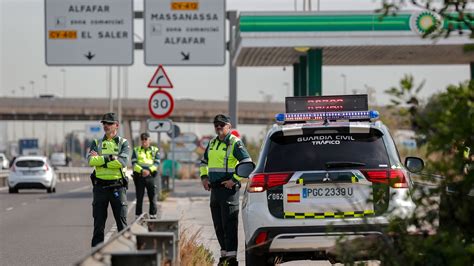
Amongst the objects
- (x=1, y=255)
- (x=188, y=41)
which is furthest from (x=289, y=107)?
(x=188, y=41)

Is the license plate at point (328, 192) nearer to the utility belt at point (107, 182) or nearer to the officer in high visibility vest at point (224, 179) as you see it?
the officer in high visibility vest at point (224, 179)

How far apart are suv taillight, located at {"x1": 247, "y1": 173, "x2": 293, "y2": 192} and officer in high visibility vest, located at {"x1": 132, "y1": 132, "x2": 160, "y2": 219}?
37.6 ft

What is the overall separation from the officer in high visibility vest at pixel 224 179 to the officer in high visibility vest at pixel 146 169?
29.9 feet

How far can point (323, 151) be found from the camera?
36.3 feet

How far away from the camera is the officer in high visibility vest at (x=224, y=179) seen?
13102 mm

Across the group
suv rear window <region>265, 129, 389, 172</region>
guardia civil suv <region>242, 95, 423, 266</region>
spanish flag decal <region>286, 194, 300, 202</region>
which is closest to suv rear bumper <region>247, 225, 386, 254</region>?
guardia civil suv <region>242, 95, 423, 266</region>

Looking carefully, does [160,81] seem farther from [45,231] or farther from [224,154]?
[224,154]

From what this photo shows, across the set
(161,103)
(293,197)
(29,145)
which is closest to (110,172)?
(293,197)

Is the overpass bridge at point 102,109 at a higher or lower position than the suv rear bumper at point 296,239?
higher

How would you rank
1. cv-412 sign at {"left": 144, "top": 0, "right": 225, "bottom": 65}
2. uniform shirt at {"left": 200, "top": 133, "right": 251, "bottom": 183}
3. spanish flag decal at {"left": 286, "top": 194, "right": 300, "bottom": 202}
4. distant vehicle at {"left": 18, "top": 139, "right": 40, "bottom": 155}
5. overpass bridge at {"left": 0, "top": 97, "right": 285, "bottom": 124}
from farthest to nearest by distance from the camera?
distant vehicle at {"left": 18, "top": 139, "right": 40, "bottom": 155}, overpass bridge at {"left": 0, "top": 97, "right": 285, "bottom": 124}, cv-412 sign at {"left": 144, "top": 0, "right": 225, "bottom": 65}, uniform shirt at {"left": 200, "top": 133, "right": 251, "bottom": 183}, spanish flag decal at {"left": 286, "top": 194, "right": 300, "bottom": 202}

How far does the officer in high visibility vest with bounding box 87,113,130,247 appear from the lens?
45.6 ft

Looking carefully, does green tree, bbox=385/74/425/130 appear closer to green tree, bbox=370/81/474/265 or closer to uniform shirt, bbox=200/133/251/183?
green tree, bbox=370/81/474/265

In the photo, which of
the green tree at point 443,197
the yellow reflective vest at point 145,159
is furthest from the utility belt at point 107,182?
the yellow reflective vest at point 145,159

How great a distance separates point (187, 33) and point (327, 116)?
69.5ft
